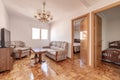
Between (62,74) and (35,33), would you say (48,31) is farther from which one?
(62,74)

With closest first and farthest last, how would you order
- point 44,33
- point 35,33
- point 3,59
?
point 3,59
point 35,33
point 44,33

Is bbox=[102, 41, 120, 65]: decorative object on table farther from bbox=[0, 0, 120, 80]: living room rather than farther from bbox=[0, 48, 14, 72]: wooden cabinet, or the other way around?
bbox=[0, 48, 14, 72]: wooden cabinet

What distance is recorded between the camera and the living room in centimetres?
232

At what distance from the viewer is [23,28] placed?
5.41 meters

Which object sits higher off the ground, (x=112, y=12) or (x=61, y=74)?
(x=112, y=12)

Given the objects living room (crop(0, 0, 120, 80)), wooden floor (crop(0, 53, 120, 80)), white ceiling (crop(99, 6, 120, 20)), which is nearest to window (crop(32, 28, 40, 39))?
living room (crop(0, 0, 120, 80))

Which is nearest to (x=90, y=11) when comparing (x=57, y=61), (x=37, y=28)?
(x=57, y=61)

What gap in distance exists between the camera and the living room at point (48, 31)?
2.32m

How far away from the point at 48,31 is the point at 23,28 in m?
2.11

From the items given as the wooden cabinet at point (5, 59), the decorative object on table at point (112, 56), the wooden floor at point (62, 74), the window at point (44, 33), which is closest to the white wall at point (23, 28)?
the window at point (44, 33)

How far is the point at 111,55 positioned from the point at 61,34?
3.01 meters

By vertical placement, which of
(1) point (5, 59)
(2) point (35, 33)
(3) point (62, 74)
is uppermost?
(2) point (35, 33)

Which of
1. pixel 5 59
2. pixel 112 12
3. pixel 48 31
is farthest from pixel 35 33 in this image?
pixel 112 12

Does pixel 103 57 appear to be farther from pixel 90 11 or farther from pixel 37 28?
pixel 37 28
